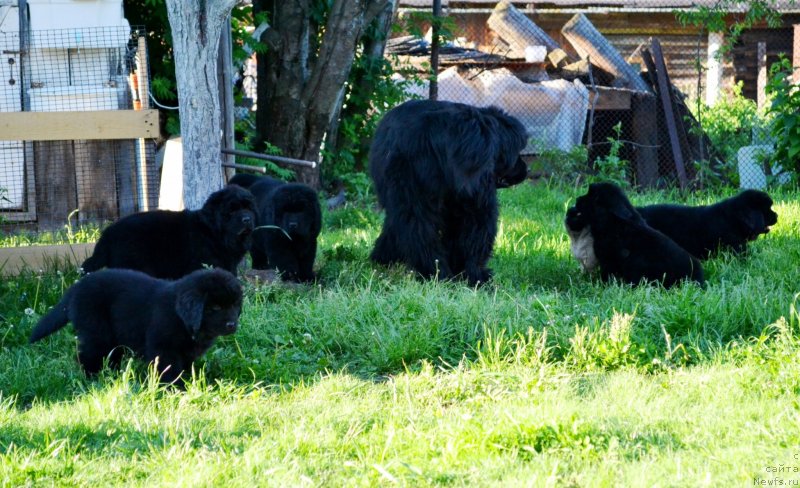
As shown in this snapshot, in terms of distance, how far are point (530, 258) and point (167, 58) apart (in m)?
5.01

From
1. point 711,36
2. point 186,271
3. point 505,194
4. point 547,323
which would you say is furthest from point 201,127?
point 711,36

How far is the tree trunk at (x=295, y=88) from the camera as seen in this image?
11.7 metres

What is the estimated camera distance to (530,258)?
8.80 m

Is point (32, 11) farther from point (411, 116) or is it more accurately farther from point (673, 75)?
point (673, 75)

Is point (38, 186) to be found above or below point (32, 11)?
below

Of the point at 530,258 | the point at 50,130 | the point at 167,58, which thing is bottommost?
the point at 530,258

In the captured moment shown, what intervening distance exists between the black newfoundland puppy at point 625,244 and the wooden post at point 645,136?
6.63m

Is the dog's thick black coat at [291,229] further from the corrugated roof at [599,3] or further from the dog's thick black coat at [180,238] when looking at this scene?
the corrugated roof at [599,3]

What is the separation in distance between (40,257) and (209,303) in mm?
3331

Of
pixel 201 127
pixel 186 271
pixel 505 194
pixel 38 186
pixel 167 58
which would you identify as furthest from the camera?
pixel 505 194

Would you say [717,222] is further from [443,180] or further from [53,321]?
[53,321]

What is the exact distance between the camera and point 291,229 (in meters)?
7.84

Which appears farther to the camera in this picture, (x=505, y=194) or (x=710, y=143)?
(x=710, y=143)

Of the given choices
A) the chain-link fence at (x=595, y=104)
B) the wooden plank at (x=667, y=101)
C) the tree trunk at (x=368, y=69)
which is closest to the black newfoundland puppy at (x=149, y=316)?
the tree trunk at (x=368, y=69)
